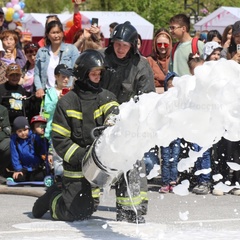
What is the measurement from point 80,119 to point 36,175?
3368 millimetres

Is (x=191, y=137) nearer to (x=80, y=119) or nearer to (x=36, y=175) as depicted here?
(x=80, y=119)

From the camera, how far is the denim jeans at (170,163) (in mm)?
10242

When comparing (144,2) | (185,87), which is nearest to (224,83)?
(185,87)

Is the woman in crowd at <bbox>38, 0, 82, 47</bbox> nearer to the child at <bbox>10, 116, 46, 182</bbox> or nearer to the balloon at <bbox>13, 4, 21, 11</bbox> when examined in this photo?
the child at <bbox>10, 116, 46, 182</bbox>

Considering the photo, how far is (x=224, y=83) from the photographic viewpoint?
600cm

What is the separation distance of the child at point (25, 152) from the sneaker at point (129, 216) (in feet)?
11.0

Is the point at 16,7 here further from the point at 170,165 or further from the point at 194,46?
the point at 170,165

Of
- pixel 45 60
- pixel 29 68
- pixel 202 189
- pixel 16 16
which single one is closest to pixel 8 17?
pixel 16 16

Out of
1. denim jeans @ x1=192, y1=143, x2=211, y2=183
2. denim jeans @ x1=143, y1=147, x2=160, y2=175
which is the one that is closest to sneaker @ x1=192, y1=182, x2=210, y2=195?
denim jeans @ x1=192, y1=143, x2=211, y2=183

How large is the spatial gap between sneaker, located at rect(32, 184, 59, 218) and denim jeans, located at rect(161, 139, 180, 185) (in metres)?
2.20

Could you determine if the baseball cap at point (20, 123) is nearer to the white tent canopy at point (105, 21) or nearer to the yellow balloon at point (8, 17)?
the yellow balloon at point (8, 17)

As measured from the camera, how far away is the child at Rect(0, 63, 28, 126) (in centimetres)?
1171

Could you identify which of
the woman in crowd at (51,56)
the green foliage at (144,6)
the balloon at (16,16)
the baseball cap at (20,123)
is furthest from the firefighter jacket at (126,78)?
the green foliage at (144,6)

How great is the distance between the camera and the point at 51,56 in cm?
1169
